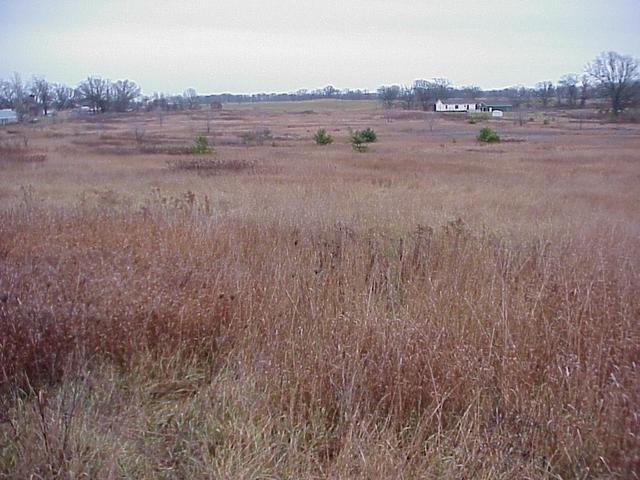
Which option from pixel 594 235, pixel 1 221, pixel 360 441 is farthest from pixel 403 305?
pixel 1 221

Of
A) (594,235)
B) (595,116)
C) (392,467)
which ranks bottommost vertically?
(392,467)

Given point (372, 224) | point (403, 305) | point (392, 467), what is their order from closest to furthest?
point (392, 467) → point (403, 305) → point (372, 224)

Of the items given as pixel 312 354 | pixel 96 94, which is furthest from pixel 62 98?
pixel 312 354

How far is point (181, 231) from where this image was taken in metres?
6.35

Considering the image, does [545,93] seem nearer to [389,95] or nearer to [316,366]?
[389,95]

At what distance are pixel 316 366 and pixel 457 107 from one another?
100841 millimetres

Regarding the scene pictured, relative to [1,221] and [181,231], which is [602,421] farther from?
[1,221]

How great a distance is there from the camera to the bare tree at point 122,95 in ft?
292

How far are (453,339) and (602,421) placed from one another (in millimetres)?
1072

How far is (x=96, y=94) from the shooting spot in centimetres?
8594

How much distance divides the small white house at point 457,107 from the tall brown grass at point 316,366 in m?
96.9

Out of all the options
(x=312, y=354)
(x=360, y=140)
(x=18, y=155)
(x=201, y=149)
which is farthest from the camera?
(x=360, y=140)

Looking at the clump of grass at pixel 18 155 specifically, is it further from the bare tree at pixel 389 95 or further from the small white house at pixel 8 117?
the bare tree at pixel 389 95

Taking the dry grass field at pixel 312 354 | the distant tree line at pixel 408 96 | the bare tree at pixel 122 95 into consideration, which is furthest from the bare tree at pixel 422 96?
the dry grass field at pixel 312 354
